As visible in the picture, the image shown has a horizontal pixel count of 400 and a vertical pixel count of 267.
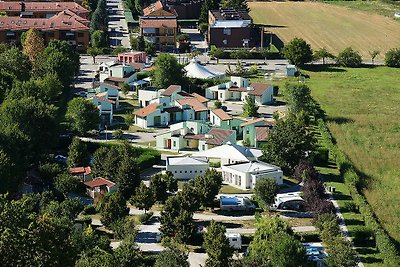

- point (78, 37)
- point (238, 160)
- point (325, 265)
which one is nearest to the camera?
point (325, 265)

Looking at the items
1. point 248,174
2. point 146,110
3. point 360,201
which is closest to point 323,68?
point 146,110

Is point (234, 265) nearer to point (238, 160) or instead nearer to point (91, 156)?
point (238, 160)

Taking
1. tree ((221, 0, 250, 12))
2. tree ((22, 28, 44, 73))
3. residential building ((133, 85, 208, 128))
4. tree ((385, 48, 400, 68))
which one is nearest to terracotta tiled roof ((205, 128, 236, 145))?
residential building ((133, 85, 208, 128))

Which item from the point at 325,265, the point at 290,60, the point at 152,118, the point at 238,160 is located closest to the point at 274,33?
the point at 290,60

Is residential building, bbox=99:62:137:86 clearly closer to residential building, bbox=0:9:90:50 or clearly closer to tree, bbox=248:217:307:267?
residential building, bbox=0:9:90:50

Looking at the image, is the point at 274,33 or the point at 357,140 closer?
the point at 357,140

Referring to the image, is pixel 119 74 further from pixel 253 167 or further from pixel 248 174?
pixel 248 174
